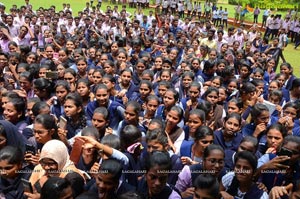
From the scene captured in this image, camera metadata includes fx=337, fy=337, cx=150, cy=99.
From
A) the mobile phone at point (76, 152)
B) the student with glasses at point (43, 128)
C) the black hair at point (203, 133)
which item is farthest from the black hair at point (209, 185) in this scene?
the student with glasses at point (43, 128)

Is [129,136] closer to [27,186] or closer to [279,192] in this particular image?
[27,186]

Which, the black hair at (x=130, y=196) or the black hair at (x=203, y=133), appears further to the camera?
the black hair at (x=203, y=133)

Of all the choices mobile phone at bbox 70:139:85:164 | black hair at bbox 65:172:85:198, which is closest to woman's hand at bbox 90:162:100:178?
black hair at bbox 65:172:85:198

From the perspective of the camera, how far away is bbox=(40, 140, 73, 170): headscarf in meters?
2.90

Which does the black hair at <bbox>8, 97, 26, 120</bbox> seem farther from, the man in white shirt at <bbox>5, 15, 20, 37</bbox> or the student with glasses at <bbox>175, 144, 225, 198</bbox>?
the man in white shirt at <bbox>5, 15, 20, 37</bbox>

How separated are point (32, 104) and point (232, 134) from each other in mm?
2523

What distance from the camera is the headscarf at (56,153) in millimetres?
2904

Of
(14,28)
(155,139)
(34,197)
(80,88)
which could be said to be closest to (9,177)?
(34,197)

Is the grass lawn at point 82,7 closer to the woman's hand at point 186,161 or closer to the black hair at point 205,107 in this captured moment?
the black hair at point 205,107

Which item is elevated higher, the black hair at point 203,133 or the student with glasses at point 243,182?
the black hair at point 203,133

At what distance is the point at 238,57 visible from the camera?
28.2 ft

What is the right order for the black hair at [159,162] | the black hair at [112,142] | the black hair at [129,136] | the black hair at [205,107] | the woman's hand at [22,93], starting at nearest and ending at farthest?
the black hair at [159,162] → the black hair at [112,142] → the black hair at [129,136] → the black hair at [205,107] → the woman's hand at [22,93]

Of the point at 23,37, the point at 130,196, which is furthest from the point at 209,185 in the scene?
the point at 23,37

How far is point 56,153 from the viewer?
2924mm
